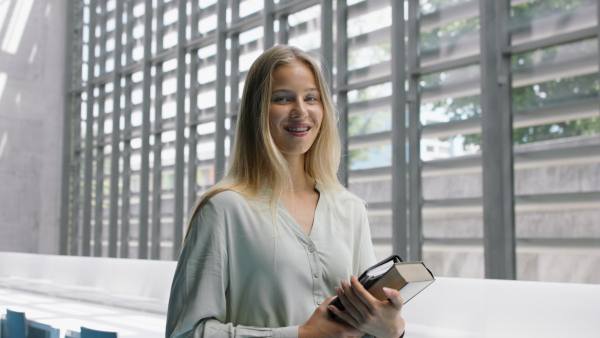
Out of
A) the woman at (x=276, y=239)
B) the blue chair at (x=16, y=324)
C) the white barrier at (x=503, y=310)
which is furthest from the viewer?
the blue chair at (x=16, y=324)

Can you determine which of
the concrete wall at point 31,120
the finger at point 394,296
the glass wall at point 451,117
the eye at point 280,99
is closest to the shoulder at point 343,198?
the eye at point 280,99

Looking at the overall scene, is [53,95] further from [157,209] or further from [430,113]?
[430,113]

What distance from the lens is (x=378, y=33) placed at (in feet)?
30.4

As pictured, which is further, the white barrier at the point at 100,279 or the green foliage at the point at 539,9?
the green foliage at the point at 539,9

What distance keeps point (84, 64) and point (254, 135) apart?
15.6 meters

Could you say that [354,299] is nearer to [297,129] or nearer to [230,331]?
[230,331]

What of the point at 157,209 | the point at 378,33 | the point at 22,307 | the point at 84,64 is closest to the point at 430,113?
the point at 378,33

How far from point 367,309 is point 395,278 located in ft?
0.33

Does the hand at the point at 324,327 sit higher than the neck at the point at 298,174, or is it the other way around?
the neck at the point at 298,174

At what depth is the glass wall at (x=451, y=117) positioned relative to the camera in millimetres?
7035

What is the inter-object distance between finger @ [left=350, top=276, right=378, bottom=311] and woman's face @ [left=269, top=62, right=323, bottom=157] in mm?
410

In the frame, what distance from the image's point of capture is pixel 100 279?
6.69 m

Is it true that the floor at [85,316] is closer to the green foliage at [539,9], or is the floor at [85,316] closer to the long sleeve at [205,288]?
the long sleeve at [205,288]

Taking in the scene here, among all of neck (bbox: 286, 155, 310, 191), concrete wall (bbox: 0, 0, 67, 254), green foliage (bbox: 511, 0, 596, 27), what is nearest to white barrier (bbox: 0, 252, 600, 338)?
neck (bbox: 286, 155, 310, 191)
